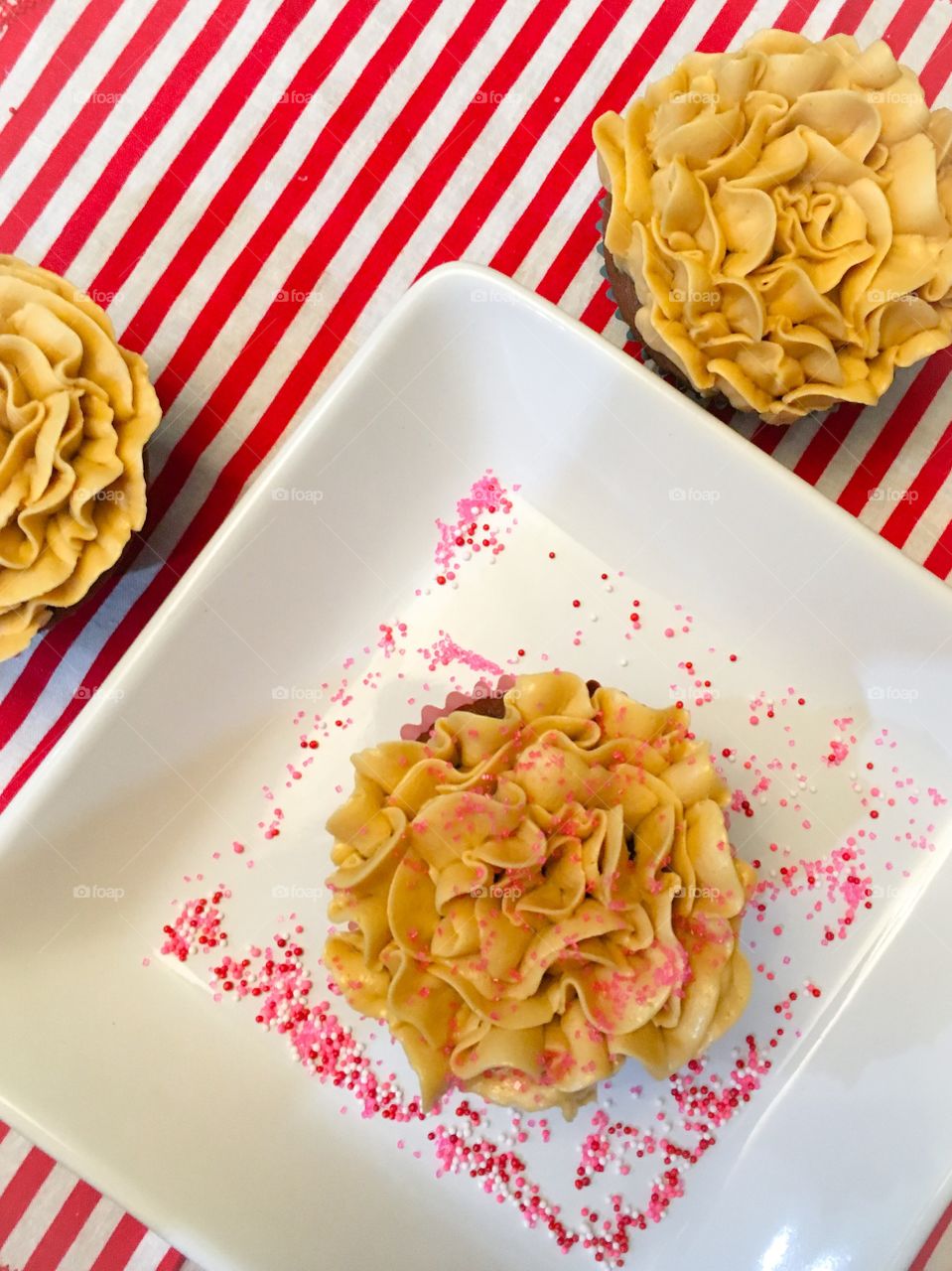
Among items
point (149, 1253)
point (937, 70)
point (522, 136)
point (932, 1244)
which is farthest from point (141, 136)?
point (932, 1244)

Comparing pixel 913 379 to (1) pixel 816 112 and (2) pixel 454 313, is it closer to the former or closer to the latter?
(1) pixel 816 112

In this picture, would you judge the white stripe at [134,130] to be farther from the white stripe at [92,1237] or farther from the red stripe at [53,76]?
the white stripe at [92,1237]

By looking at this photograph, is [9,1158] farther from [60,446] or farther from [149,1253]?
[60,446]

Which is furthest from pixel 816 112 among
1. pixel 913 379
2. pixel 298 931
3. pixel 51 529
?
pixel 298 931

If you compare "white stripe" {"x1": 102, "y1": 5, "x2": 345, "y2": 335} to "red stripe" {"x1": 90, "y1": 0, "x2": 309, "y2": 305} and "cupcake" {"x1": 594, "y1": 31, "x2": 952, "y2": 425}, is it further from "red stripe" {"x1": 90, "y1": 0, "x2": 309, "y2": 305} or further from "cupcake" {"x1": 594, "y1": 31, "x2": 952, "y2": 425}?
"cupcake" {"x1": 594, "y1": 31, "x2": 952, "y2": 425}

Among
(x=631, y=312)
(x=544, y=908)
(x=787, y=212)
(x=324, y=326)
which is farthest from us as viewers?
(x=324, y=326)

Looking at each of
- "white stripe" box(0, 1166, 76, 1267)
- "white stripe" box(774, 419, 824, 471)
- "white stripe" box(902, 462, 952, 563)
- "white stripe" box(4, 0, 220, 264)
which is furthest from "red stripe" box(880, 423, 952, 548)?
"white stripe" box(0, 1166, 76, 1267)
